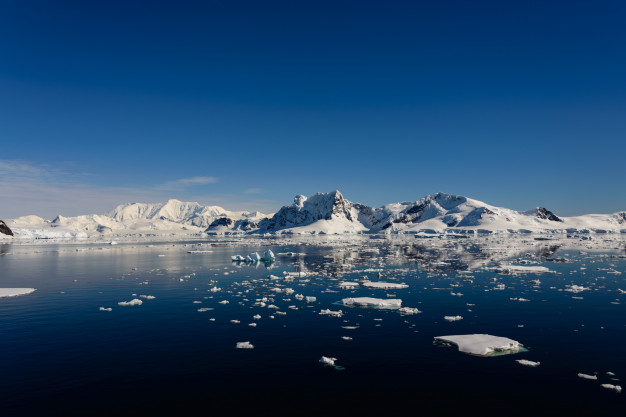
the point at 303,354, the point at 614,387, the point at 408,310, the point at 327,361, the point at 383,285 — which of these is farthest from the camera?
the point at 383,285

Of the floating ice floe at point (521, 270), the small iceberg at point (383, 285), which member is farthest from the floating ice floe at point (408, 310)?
the floating ice floe at point (521, 270)

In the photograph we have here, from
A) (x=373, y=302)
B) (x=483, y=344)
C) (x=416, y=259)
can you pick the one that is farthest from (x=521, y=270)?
(x=483, y=344)

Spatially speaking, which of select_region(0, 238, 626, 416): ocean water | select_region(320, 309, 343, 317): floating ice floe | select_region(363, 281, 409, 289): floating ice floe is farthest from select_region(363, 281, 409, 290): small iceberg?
select_region(320, 309, 343, 317): floating ice floe

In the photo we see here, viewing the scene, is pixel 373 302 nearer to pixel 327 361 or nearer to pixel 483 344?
pixel 483 344

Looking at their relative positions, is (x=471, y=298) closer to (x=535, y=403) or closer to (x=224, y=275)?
(x=535, y=403)

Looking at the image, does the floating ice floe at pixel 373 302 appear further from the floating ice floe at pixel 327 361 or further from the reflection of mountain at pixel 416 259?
the reflection of mountain at pixel 416 259

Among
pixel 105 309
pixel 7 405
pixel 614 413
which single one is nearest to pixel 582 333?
pixel 614 413
